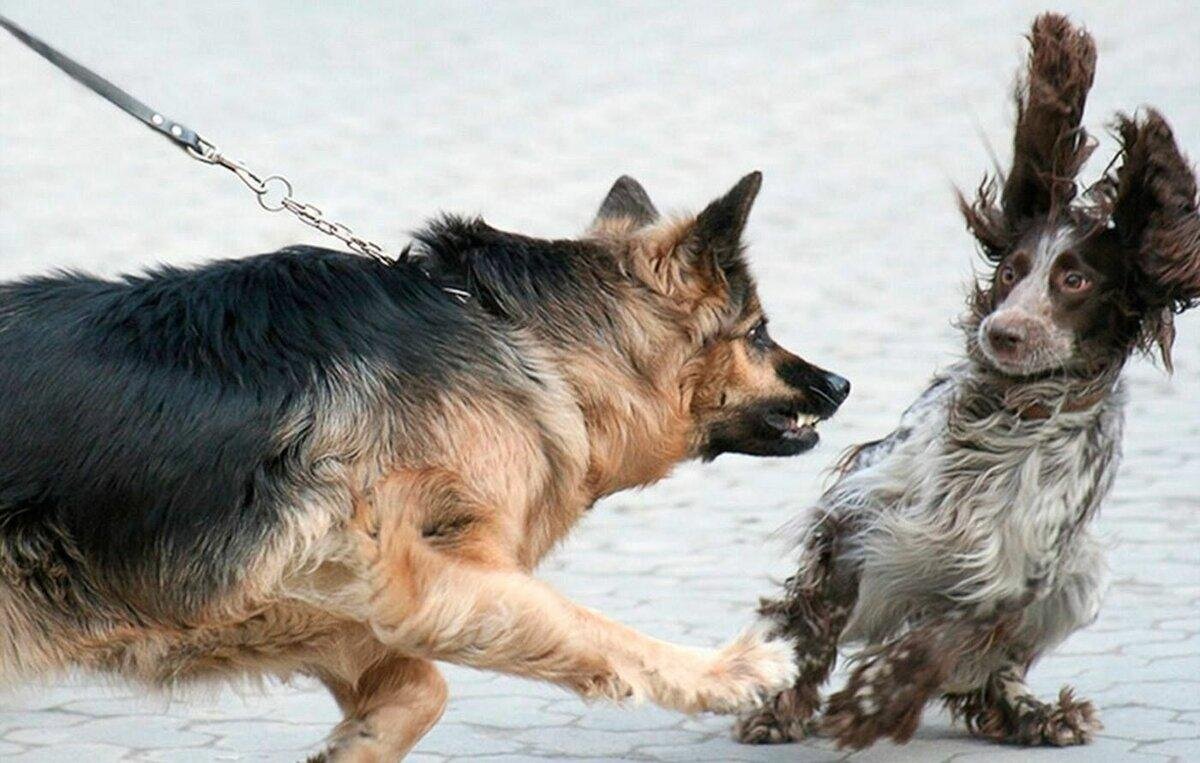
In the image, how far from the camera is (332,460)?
450 cm

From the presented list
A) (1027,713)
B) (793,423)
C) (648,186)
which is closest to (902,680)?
(1027,713)

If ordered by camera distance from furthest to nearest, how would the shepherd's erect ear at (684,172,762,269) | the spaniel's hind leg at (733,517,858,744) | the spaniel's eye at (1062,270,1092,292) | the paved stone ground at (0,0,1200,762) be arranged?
the paved stone ground at (0,0,1200,762)
the spaniel's hind leg at (733,517,858,744)
the spaniel's eye at (1062,270,1092,292)
the shepherd's erect ear at (684,172,762,269)

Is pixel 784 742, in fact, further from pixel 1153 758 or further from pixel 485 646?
pixel 485 646

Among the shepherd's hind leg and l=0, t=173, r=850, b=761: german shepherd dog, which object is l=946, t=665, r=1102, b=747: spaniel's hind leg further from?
the shepherd's hind leg

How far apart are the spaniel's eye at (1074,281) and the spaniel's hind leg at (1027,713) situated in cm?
108

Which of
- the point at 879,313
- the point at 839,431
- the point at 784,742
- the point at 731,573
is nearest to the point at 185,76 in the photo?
the point at 879,313

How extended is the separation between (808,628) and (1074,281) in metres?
1.19

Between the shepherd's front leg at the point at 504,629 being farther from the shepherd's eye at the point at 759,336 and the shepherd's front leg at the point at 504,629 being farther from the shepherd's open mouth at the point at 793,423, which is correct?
the shepherd's eye at the point at 759,336

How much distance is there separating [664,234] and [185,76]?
1285 cm

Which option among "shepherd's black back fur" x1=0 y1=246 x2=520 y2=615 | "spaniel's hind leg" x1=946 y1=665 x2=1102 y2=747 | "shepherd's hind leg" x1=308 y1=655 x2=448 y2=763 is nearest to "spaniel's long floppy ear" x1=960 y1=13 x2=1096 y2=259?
"spaniel's hind leg" x1=946 y1=665 x2=1102 y2=747

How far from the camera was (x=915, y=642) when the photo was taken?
5148 millimetres

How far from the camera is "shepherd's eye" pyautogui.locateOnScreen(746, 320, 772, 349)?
513 cm

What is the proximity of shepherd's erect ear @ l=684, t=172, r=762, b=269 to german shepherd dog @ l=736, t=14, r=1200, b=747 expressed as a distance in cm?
72

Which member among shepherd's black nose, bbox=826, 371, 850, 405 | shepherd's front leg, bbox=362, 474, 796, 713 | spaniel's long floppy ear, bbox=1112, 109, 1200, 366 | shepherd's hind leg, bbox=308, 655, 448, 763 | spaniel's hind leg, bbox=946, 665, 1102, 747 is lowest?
shepherd's hind leg, bbox=308, 655, 448, 763
